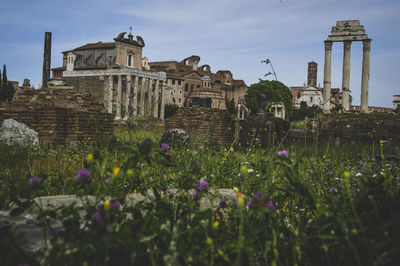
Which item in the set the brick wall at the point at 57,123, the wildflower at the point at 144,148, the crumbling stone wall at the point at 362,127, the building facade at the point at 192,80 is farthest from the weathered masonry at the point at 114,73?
the wildflower at the point at 144,148

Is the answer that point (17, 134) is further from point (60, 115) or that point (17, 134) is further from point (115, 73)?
point (115, 73)

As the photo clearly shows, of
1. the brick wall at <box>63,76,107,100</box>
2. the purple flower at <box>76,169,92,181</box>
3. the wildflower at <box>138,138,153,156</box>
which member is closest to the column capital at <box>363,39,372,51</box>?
the brick wall at <box>63,76,107,100</box>

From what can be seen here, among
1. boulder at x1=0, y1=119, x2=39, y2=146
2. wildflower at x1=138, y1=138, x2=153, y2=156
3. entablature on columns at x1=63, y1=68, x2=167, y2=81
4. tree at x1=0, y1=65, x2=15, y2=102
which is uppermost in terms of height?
entablature on columns at x1=63, y1=68, x2=167, y2=81

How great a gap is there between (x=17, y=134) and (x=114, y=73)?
36450mm

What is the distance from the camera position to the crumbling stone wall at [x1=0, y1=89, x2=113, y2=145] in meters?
10.4

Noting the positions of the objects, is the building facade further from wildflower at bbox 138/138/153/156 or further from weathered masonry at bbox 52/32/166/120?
wildflower at bbox 138/138/153/156

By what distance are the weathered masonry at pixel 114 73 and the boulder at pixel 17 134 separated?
31.5 meters

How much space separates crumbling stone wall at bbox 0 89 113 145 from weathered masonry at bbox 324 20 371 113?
1041 inches

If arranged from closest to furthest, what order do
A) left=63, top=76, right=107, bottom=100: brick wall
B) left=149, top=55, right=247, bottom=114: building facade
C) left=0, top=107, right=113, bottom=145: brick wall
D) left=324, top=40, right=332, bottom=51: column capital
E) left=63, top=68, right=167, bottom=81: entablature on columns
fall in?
left=0, top=107, right=113, bottom=145: brick wall
left=324, top=40, right=332, bottom=51: column capital
left=63, top=68, right=167, bottom=81: entablature on columns
left=63, top=76, right=107, bottom=100: brick wall
left=149, top=55, right=247, bottom=114: building facade

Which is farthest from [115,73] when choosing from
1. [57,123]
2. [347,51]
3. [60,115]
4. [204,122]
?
[57,123]

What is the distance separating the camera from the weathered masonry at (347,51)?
3322 centimetres

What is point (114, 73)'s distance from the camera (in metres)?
45.1

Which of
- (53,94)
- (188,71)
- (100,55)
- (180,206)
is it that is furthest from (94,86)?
(180,206)

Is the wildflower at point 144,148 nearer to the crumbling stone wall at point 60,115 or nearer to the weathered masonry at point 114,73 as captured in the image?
the crumbling stone wall at point 60,115
